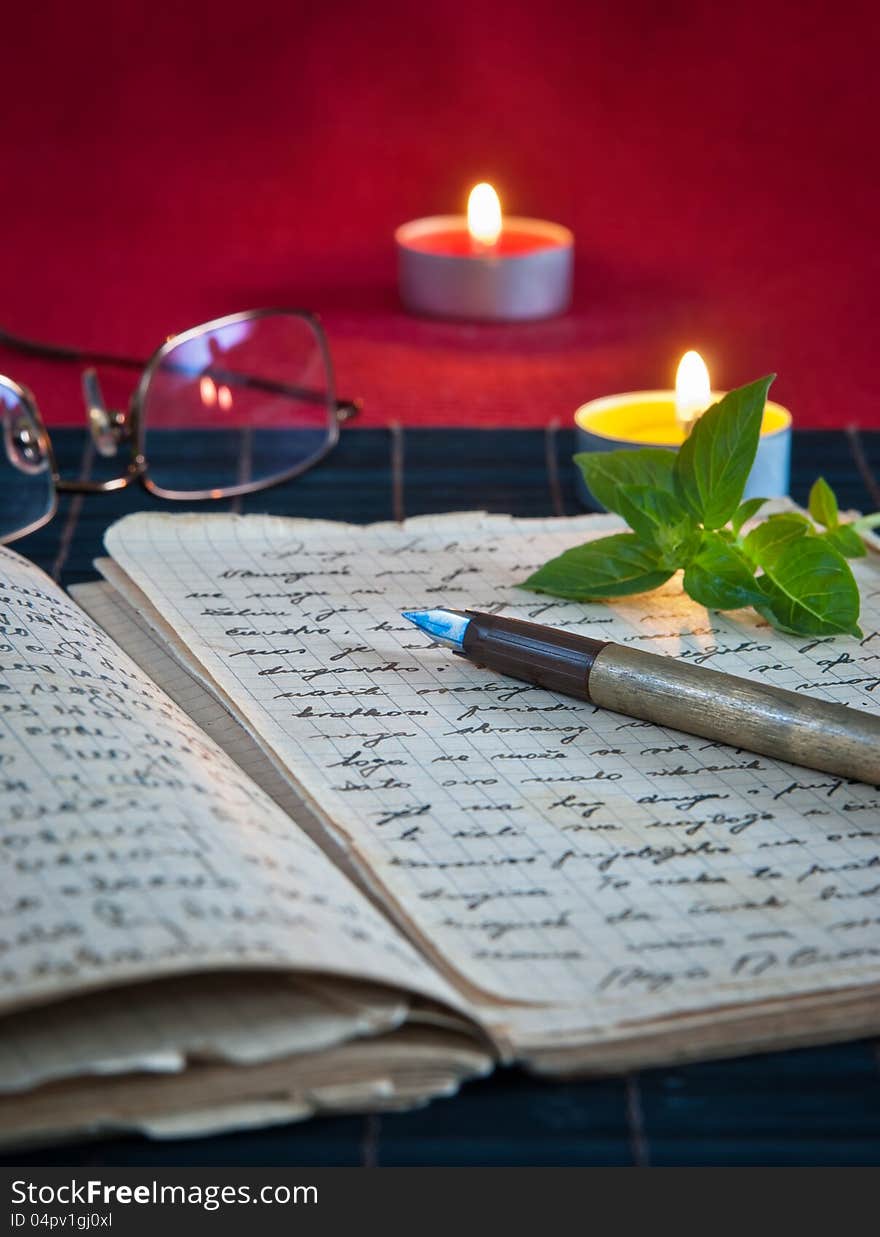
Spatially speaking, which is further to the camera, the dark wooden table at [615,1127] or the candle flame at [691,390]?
the candle flame at [691,390]

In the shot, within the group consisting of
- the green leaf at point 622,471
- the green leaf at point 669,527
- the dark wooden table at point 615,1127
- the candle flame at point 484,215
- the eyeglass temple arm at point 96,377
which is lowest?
the dark wooden table at point 615,1127

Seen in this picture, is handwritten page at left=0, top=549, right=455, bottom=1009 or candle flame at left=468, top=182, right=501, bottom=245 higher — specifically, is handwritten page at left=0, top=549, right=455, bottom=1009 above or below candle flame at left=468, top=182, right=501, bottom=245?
below

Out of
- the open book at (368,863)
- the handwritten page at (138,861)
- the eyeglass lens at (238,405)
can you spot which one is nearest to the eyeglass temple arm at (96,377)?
the eyeglass lens at (238,405)

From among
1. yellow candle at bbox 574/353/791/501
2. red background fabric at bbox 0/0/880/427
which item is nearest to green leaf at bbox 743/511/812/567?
yellow candle at bbox 574/353/791/501

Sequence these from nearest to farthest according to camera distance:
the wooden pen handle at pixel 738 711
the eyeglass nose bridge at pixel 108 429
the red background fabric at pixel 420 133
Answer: the wooden pen handle at pixel 738 711 < the eyeglass nose bridge at pixel 108 429 < the red background fabric at pixel 420 133

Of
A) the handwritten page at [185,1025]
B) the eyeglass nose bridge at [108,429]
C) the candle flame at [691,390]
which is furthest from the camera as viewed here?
the eyeglass nose bridge at [108,429]

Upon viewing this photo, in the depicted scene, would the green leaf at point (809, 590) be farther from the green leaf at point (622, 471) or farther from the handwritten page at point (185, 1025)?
the handwritten page at point (185, 1025)

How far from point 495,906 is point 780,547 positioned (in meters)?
0.23

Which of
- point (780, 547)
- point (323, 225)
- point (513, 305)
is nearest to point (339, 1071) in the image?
point (780, 547)

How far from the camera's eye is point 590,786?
0.51m

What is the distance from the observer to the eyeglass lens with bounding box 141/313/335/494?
0.87 m

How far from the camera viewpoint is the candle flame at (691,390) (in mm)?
748

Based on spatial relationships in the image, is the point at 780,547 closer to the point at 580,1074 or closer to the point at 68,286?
the point at 580,1074

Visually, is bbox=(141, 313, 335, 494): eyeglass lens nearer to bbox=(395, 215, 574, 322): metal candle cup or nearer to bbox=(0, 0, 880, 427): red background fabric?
bbox=(395, 215, 574, 322): metal candle cup
